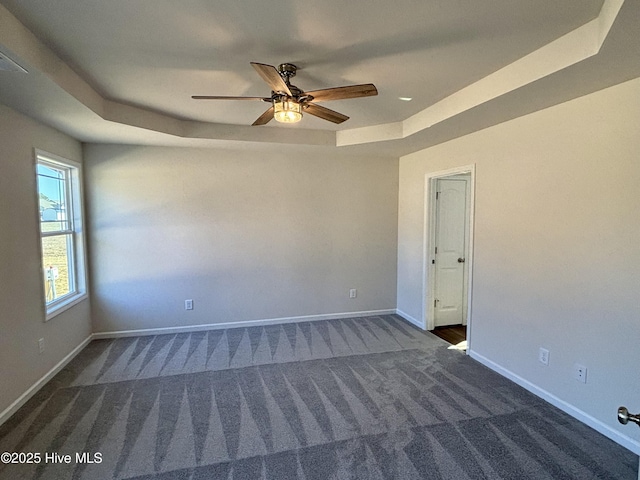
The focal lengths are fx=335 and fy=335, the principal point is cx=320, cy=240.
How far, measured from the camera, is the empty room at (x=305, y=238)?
1.96 m

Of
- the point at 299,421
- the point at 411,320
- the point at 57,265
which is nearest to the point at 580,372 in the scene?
the point at 299,421

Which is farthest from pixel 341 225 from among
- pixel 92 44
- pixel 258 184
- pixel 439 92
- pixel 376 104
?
pixel 92 44

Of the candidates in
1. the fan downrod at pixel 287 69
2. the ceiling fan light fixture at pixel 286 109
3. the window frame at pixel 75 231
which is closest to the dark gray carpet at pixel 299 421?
the window frame at pixel 75 231

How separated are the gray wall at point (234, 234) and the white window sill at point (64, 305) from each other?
0.28 m

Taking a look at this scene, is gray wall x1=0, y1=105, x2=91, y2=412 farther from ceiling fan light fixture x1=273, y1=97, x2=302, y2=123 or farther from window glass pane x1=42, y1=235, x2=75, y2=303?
ceiling fan light fixture x1=273, y1=97, x2=302, y2=123

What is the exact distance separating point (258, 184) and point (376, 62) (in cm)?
258

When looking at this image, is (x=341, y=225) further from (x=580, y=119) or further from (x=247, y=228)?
(x=580, y=119)

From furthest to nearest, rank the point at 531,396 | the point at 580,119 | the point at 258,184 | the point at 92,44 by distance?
1. the point at 258,184
2. the point at 531,396
3. the point at 580,119
4. the point at 92,44

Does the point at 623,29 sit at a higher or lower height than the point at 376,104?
lower

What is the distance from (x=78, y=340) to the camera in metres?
3.76

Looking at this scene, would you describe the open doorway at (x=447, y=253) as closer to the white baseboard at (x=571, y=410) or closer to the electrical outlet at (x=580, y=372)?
the white baseboard at (x=571, y=410)

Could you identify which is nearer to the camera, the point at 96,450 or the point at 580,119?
the point at 96,450

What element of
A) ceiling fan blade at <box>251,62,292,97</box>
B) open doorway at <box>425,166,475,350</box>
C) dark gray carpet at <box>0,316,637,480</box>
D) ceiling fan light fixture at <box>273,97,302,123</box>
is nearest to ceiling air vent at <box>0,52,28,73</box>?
ceiling fan blade at <box>251,62,292,97</box>

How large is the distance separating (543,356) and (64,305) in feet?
14.9
